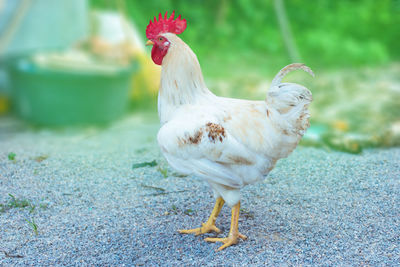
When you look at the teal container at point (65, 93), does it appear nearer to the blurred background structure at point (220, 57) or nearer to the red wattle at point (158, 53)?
the blurred background structure at point (220, 57)

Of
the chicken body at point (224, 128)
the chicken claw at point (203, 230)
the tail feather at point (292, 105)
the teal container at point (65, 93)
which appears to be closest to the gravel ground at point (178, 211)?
the chicken claw at point (203, 230)

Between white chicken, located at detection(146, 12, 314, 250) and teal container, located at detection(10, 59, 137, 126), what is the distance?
3761 mm

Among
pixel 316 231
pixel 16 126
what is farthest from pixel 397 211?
pixel 16 126

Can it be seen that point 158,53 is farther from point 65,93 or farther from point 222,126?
point 65,93

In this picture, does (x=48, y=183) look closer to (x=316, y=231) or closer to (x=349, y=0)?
(x=316, y=231)

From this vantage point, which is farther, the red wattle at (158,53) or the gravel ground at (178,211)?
the red wattle at (158,53)

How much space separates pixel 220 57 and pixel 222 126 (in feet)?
21.8

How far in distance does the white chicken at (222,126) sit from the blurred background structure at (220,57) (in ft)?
7.53

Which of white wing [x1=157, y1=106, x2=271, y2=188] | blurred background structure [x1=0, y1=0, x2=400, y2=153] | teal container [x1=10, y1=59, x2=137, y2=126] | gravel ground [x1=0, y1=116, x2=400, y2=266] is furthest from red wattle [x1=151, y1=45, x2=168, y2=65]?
teal container [x1=10, y1=59, x2=137, y2=126]

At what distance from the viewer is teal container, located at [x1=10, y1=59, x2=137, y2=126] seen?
6152mm

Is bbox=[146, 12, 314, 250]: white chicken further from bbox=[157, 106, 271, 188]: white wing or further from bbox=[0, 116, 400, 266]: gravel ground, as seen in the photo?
bbox=[0, 116, 400, 266]: gravel ground

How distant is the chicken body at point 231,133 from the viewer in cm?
250

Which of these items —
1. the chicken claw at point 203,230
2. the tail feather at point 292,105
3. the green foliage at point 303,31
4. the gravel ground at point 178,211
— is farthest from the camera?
the green foliage at point 303,31

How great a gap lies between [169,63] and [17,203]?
166 cm
